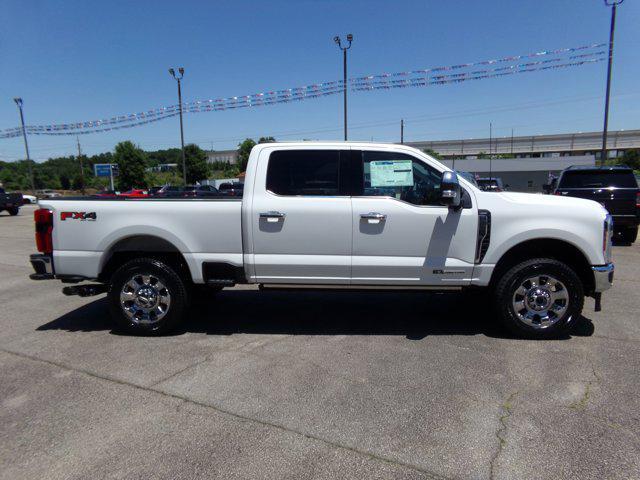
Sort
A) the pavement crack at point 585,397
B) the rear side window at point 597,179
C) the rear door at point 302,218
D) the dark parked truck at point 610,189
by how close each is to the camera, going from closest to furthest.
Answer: the pavement crack at point 585,397 < the rear door at point 302,218 < the dark parked truck at point 610,189 < the rear side window at point 597,179

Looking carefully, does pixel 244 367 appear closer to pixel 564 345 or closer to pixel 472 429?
pixel 472 429

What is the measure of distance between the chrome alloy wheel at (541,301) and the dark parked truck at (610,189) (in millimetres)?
6421

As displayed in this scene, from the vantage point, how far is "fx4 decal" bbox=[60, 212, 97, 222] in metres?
4.91

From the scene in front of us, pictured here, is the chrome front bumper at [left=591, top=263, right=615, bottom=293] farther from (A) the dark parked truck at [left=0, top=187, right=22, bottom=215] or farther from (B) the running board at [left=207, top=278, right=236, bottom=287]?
(A) the dark parked truck at [left=0, top=187, right=22, bottom=215]

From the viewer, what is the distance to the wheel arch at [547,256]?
478cm

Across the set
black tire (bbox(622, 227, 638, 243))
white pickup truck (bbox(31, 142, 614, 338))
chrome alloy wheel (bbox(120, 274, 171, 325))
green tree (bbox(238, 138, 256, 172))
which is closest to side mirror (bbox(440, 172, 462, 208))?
white pickup truck (bbox(31, 142, 614, 338))

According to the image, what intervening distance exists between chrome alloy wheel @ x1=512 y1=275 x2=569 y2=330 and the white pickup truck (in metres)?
0.01

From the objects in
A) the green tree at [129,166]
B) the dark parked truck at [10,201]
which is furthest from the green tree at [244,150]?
the dark parked truck at [10,201]

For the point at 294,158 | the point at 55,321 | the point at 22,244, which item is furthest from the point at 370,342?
the point at 22,244

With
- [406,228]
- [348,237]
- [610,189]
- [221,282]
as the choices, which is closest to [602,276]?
[406,228]

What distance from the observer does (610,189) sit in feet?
33.4

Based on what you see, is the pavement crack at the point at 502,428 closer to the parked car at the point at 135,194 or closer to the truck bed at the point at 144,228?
the truck bed at the point at 144,228

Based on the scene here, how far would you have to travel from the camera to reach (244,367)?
13.8ft

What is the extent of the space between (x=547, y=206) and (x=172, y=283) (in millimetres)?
4063
